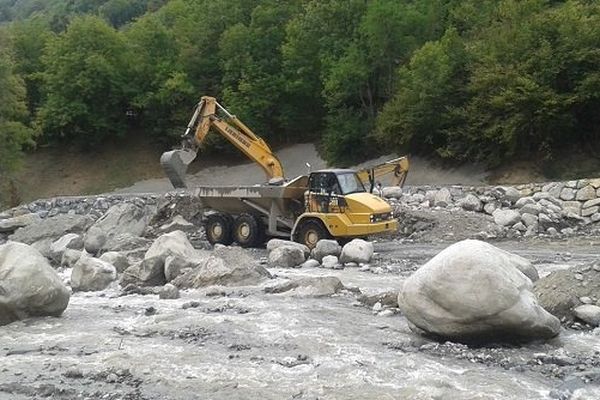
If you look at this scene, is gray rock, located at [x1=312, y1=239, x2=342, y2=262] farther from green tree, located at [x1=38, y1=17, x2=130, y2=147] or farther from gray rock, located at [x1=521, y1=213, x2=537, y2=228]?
green tree, located at [x1=38, y1=17, x2=130, y2=147]

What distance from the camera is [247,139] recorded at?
2327cm

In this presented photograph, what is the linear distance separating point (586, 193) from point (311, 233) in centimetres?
922

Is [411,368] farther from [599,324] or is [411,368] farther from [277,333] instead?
[599,324]

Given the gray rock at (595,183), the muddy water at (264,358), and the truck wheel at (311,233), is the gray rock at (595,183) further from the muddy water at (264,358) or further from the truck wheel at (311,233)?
the muddy water at (264,358)

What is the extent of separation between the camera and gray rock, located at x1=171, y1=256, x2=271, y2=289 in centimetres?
1434

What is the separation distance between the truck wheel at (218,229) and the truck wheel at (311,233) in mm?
3100

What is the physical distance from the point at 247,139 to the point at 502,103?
13.6m

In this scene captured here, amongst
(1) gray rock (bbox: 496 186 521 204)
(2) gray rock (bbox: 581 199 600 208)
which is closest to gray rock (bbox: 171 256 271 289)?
(1) gray rock (bbox: 496 186 521 204)

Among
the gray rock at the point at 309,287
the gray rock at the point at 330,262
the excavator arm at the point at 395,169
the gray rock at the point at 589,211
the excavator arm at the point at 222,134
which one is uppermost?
the excavator arm at the point at 222,134

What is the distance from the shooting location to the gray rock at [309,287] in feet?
43.0

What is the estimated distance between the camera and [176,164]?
72.4ft

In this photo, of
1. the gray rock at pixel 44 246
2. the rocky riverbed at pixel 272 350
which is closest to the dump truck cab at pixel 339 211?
the rocky riverbed at pixel 272 350

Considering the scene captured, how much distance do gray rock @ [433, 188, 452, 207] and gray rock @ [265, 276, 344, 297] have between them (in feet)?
35.0

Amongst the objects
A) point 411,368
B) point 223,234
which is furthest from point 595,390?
point 223,234
